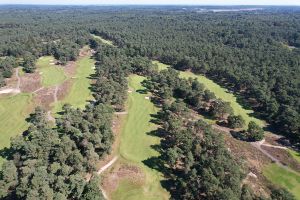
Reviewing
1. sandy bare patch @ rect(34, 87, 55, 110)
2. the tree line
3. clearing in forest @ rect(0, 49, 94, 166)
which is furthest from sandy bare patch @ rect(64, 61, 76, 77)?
the tree line

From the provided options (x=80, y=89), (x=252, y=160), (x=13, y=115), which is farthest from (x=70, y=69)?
(x=252, y=160)

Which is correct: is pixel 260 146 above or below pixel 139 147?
below

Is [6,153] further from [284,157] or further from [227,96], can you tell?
[227,96]

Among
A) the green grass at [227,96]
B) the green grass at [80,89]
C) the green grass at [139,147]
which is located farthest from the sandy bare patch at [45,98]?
the green grass at [227,96]

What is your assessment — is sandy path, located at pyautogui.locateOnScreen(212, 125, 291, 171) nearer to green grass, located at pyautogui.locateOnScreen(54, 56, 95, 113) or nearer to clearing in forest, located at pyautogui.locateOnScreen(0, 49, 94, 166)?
green grass, located at pyautogui.locateOnScreen(54, 56, 95, 113)

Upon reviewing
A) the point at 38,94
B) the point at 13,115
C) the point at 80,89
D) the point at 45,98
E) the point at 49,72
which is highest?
the point at 80,89

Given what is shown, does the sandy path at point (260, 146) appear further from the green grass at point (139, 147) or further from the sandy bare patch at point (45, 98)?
the sandy bare patch at point (45, 98)

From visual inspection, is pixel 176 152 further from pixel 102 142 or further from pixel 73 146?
pixel 73 146
